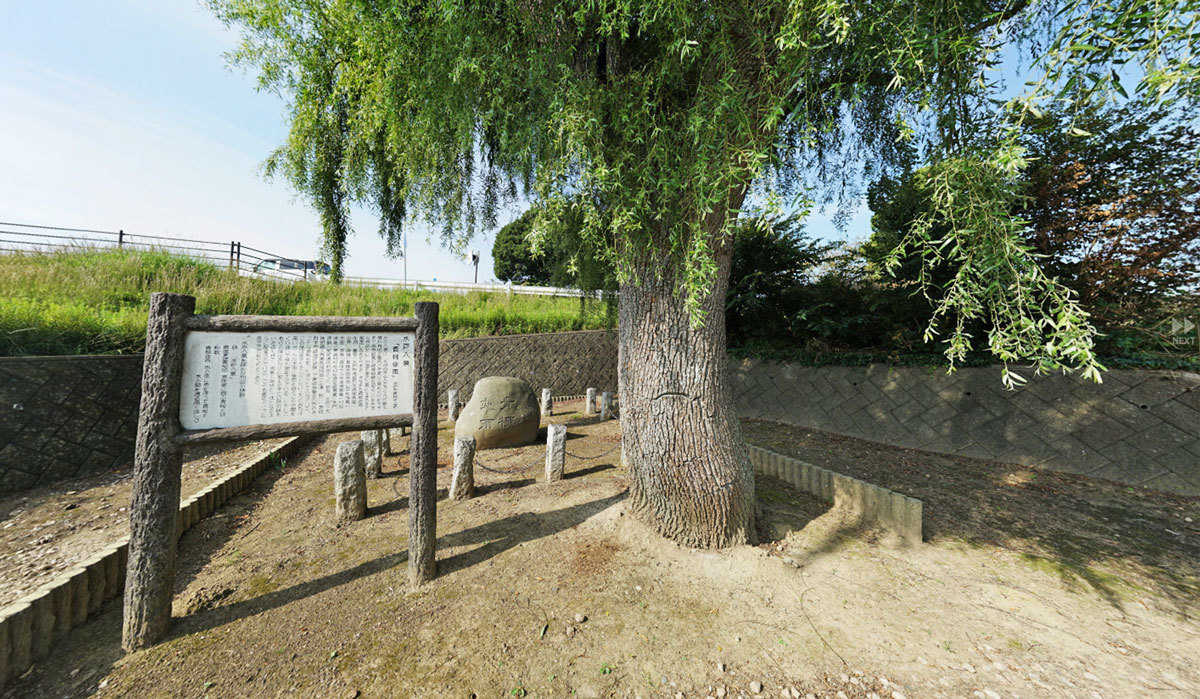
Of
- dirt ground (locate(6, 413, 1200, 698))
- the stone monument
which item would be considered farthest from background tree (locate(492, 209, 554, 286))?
dirt ground (locate(6, 413, 1200, 698))

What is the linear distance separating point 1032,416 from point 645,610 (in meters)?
6.23

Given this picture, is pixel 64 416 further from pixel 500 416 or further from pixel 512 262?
pixel 512 262

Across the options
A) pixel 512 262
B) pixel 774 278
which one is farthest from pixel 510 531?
pixel 512 262

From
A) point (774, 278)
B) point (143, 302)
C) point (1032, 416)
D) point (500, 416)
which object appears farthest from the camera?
point (774, 278)

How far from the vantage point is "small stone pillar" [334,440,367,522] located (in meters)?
3.21

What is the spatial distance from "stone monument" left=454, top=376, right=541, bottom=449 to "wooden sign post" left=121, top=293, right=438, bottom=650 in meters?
2.85

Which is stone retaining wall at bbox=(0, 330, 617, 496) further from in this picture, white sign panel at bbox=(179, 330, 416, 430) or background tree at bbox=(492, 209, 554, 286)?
background tree at bbox=(492, 209, 554, 286)

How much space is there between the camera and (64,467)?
3.85 m

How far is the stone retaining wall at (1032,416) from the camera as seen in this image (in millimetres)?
4391

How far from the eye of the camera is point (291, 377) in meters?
2.38

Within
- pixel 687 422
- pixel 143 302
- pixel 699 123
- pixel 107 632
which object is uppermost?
pixel 699 123

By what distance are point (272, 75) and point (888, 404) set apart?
31.5ft

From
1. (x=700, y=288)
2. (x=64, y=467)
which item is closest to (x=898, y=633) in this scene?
(x=700, y=288)

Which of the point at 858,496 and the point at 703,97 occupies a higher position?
the point at 703,97
